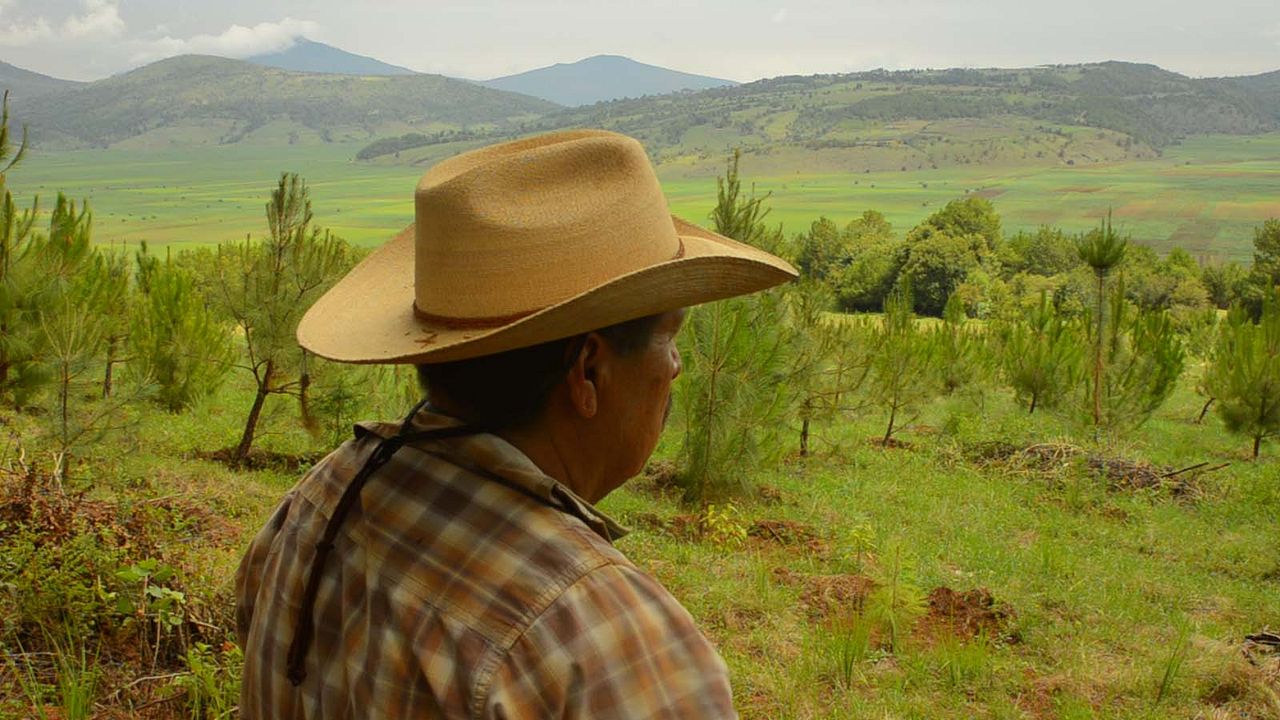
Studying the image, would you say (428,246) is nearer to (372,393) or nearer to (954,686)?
(954,686)

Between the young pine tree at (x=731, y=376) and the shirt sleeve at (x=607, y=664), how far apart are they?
19.0 ft

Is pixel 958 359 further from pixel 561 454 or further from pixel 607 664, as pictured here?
pixel 607 664

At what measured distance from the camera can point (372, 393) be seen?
8055mm

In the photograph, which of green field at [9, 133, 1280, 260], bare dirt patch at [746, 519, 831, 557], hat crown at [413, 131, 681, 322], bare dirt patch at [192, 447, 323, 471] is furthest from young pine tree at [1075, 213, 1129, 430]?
green field at [9, 133, 1280, 260]

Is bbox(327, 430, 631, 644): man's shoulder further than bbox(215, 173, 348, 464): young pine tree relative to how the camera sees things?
No

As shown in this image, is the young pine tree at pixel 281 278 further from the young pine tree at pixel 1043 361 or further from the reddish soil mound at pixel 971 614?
the young pine tree at pixel 1043 361

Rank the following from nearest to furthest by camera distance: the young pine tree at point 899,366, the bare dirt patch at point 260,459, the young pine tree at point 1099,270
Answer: the bare dirt patch at point 260,459, the young pine tree at point 1099,270, the young pine tree at point 899,366

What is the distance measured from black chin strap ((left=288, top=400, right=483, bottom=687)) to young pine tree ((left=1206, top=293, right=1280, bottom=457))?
13.3 metres

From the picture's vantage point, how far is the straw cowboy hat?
121 centimetres

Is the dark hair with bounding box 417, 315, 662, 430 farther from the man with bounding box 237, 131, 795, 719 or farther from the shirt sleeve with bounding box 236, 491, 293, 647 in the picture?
the shirt sleeve with bounding box 236, 491, 293, 647

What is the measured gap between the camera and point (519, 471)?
1.11 m

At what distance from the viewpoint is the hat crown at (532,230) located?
1.25 m

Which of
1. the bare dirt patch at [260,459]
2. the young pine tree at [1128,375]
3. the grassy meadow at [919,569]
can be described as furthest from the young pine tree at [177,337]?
the young pine tree at [1128,375]

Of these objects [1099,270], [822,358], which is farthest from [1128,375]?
[822,358]
